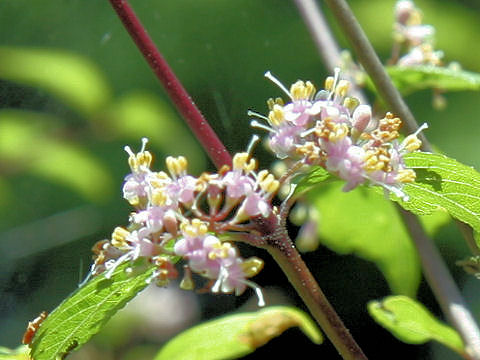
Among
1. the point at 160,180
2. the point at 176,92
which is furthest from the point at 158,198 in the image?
the point at 176,92

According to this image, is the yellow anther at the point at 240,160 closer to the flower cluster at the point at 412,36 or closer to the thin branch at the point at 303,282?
the thin branch at the point at 303,282

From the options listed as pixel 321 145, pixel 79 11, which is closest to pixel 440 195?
pixel 321 145

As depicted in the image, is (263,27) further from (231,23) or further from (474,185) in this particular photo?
(474,185)

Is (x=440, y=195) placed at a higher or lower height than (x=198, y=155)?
lower

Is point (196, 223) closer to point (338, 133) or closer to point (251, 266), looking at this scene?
point (251, 266)

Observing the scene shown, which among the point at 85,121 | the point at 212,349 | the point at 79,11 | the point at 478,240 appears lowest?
the point at 478,240

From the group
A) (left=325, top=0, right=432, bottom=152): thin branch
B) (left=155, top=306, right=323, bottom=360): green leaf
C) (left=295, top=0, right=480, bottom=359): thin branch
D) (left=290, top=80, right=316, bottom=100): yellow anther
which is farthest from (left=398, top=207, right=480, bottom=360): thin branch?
(left=290, top=80, right=316, bottom=100): yellow anther

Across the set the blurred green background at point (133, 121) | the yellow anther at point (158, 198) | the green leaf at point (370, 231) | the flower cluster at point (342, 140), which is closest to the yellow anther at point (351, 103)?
the flower cluster at point (342, 140)
